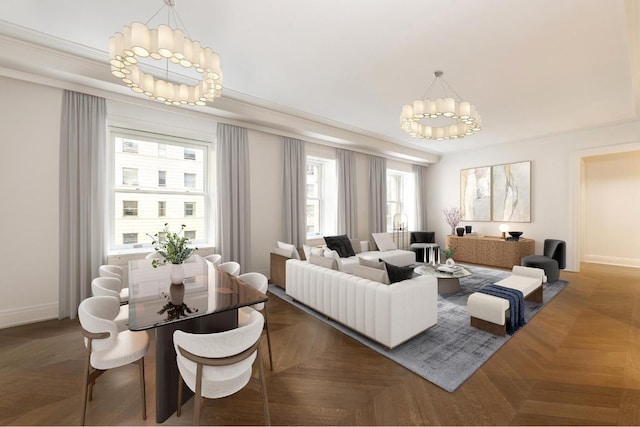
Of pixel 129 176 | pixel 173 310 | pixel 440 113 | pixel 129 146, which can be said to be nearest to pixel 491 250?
pixel 440 113

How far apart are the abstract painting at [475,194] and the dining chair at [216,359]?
23.3 ft

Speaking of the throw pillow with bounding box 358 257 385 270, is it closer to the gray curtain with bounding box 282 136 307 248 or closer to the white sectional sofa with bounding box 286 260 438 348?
the white sectional sofa with bounding box 286 260 438 348

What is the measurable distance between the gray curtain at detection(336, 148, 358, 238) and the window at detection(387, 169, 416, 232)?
1.80 m

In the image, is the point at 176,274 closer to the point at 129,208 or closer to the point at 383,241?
the point at 129,208

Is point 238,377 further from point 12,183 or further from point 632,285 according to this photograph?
point 632,285

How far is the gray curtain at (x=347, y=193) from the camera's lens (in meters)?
6.04

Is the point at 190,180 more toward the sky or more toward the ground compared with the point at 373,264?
more toward the sky

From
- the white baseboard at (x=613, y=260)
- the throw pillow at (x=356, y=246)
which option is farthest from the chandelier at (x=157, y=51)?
the white baseboard at (x=613, y=260)

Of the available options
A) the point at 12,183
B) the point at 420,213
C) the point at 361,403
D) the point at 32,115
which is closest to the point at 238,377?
the point at 361,403

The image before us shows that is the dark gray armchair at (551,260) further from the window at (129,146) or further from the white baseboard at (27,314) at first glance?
the white baseboard at (27,314)

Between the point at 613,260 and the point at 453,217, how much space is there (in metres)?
3.54

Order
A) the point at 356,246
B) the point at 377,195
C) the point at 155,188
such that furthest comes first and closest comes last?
the point at 377,195 → the point at 356,246 → the point at 155,188

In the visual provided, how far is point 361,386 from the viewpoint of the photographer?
2035 millimetres

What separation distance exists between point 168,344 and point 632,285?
276 inches
